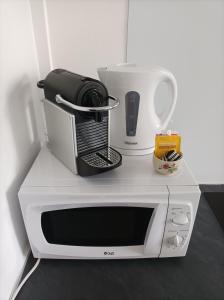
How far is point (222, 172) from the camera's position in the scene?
1.23m

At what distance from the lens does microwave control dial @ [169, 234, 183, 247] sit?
72 cm

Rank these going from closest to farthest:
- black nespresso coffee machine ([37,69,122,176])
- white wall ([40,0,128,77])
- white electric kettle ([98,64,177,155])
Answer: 1. black nespresso coffee machine ([37,69,122,176])
2. white electric kettle ([98,64,177,155])
3. white wall ([40,0,128,77])

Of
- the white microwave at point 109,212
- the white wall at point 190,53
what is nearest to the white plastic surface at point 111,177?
the white microwave at point 109,212

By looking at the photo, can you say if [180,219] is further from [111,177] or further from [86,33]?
[86,33]

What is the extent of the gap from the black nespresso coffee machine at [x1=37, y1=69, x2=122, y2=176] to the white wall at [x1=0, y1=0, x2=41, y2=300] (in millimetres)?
92

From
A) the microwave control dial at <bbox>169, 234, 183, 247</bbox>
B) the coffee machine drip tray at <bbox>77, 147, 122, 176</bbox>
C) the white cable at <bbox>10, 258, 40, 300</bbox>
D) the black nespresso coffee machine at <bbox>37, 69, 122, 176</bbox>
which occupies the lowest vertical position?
the white cable at <bbox>10, 258, 40, 300</bbox>

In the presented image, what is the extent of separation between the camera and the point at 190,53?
0.98 m

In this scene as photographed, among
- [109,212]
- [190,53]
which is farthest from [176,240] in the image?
[190,53]

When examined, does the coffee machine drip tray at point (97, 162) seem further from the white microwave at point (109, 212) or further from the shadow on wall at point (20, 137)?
the shadow on wall at point (20, 137)

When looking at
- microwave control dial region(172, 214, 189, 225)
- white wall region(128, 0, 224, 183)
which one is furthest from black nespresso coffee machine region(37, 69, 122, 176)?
white wall region(128, 0, 224, 183)

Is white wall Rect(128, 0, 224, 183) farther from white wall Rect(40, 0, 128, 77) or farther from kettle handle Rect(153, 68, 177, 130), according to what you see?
kettle handle Rect(153, 68, 177, 130)

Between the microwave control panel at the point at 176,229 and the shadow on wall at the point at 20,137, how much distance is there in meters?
0.44

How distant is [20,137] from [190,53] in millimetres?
705

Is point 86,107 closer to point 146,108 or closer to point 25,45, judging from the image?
point 146,108
